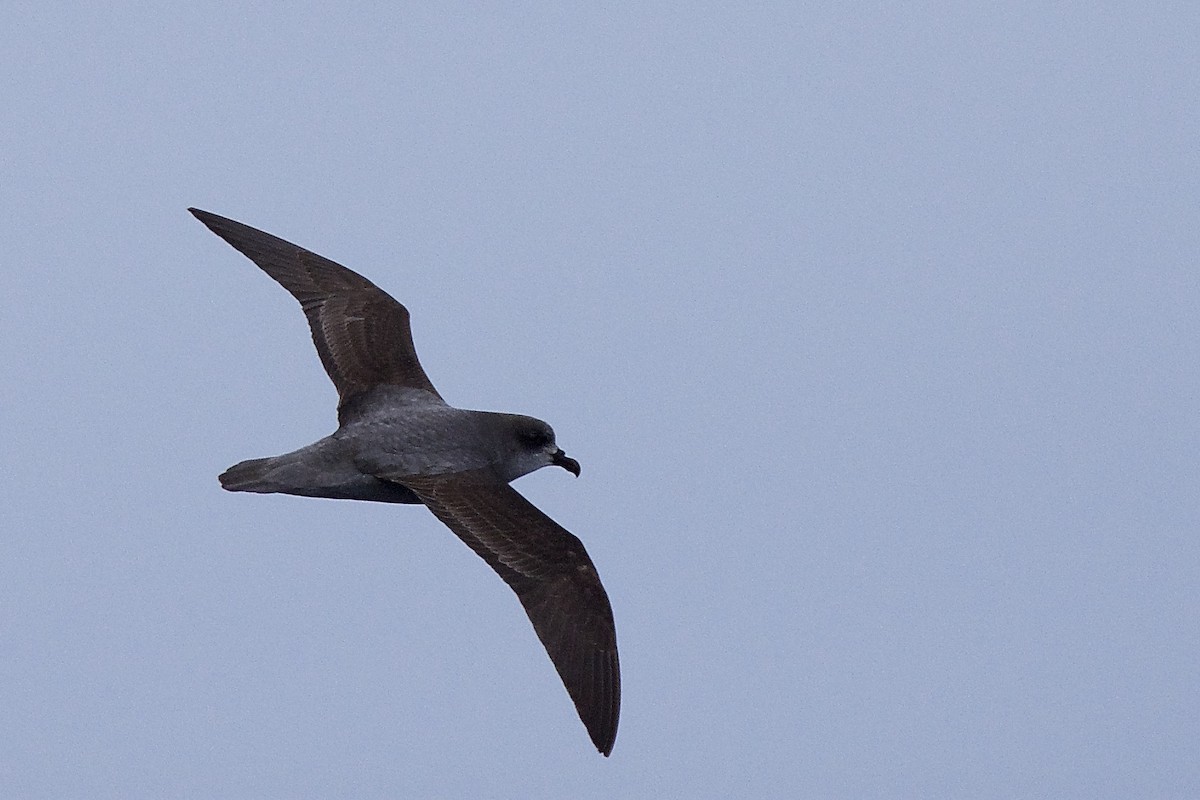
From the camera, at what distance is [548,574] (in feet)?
32.6

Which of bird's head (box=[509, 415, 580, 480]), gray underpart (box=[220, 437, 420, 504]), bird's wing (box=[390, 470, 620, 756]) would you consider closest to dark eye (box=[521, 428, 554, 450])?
bird's head (box=[509, 415, 580, 480])

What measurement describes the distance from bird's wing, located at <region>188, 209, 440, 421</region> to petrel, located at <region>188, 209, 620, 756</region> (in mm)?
13

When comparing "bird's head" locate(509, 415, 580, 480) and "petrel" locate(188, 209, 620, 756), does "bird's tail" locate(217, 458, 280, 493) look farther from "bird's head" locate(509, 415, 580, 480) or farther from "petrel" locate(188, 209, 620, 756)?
"bird's head" locate(509, 415, 580, 480)

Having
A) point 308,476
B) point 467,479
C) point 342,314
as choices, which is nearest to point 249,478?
point 308,476

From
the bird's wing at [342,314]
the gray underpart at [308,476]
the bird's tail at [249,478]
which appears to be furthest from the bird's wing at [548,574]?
the bird's wing at [342,314]

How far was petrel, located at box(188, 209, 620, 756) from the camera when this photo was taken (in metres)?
9.73

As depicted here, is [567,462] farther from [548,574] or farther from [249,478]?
[249,478]

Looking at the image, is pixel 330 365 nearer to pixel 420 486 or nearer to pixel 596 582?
pixel 420 486

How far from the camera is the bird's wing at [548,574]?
31.6 ft

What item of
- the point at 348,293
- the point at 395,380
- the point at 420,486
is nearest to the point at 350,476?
the point at 420,486

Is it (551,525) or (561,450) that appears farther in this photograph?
(561,450)

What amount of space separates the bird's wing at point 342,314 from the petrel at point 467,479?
13 mm

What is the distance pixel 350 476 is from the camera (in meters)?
10.2

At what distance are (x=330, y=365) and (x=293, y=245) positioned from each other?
112 centimetres
